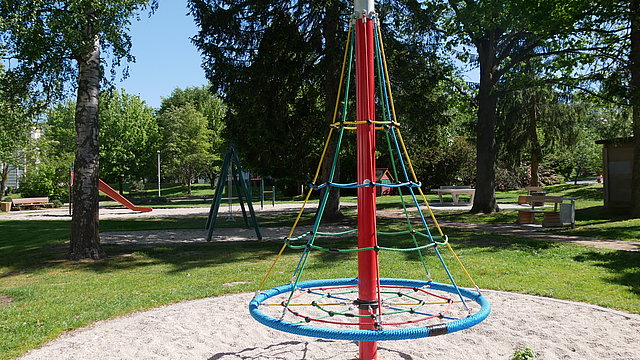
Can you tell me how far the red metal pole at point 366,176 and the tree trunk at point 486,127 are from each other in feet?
51.9

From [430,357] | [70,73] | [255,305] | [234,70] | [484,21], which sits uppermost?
[484,21]

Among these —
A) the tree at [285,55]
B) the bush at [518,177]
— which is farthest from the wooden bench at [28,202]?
the bush at [518,177]

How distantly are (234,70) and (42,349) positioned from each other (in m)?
12.0

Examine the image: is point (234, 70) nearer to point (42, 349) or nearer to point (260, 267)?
point (260, 267)

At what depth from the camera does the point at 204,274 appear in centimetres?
900

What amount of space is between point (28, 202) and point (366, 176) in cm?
3224

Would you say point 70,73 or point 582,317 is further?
point 70,73

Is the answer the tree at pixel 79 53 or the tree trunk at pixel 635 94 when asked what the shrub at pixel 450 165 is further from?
the tree at pixel 79 53

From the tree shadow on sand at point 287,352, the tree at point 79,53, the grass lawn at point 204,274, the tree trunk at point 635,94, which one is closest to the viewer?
the tree shadow on sand at point 287,352

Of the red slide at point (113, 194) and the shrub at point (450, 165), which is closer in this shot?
the red slide at point (113, 194)

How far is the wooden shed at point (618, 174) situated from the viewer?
1764cm

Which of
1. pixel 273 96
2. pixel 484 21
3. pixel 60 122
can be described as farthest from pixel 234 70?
pixel 60 122

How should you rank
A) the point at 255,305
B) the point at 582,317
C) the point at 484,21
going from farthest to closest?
the point at 484,21, the point at 582,317, the point at 255,305

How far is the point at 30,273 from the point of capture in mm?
9445
